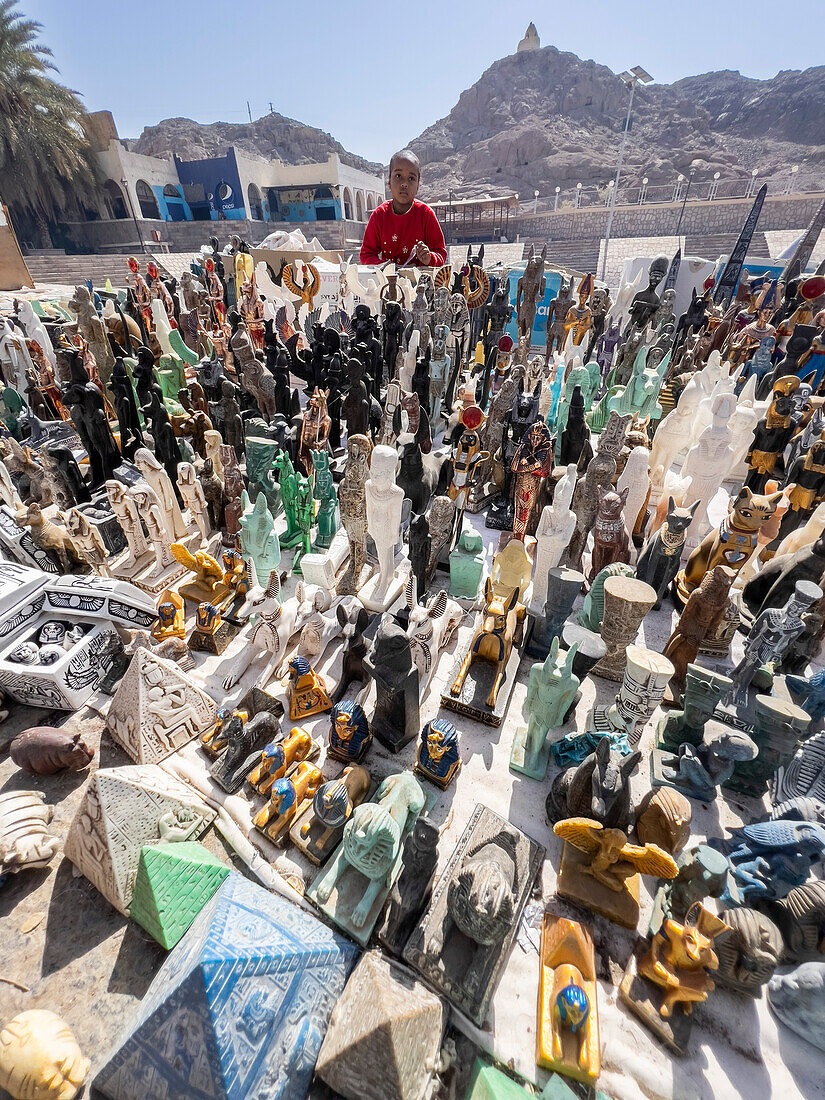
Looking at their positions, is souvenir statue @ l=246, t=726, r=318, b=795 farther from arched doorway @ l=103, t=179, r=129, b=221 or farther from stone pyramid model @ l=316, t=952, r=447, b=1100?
arched doorway @ l=103, t=179, r=129, b=221

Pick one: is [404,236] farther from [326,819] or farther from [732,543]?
[326,819]

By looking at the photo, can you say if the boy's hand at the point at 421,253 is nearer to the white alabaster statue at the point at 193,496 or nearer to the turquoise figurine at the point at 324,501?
the turquoise figurine at the point at 324,501

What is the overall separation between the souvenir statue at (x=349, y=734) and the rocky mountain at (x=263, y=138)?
70.2m

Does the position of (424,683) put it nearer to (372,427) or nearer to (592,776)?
(592,776)

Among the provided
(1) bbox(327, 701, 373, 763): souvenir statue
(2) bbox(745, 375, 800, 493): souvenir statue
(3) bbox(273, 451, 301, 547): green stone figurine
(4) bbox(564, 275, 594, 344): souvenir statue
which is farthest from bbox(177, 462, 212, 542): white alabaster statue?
(4) bbox(564, 275, 594, 344): souvenir statue

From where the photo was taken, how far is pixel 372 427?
326 inches

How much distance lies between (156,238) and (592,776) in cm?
3739

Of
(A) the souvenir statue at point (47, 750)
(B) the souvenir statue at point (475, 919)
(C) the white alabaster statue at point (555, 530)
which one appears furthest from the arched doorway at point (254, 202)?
(B) the souvenir statue at point (475, 919)

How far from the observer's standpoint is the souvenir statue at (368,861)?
272 cm

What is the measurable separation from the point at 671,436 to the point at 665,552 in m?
2.55

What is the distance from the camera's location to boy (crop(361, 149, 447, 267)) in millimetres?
10750

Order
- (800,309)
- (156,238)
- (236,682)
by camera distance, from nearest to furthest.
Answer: (236,682) < (800,309) < (156,238)

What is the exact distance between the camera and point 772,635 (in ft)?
12.1

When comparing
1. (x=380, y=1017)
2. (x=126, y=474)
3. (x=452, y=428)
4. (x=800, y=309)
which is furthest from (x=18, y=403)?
(x=800, y=309)
